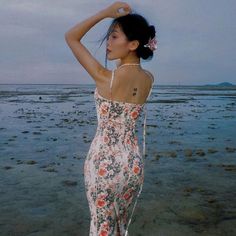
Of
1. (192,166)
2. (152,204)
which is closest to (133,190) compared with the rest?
(152,204)

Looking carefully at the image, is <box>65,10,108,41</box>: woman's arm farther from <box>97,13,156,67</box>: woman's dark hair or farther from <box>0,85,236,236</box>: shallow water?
<box>0,85,236,236</box>: shallow water

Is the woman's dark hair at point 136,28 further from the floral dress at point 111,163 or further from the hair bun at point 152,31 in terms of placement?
the floral dress at point 111,163

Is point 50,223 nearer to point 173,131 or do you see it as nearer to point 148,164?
point 148,164

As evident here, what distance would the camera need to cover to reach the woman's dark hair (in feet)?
9.57

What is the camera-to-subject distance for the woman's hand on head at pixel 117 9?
285cm

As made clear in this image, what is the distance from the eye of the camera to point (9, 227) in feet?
18.1

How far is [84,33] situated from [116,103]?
1.92 ft

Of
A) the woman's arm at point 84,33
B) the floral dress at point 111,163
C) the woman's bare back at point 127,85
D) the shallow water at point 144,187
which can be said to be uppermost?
the woman's arm at point 84,33

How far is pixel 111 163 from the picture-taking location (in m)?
2.94

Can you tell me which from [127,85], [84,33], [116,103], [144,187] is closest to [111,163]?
[116,103]

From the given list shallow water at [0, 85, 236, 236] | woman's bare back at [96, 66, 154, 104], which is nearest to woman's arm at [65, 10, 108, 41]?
woman's bare back at [96, 66, 154, 104]

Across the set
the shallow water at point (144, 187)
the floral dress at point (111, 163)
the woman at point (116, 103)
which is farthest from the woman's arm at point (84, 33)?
the shallow water at point (144, 187)

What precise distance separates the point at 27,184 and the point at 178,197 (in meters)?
2.95

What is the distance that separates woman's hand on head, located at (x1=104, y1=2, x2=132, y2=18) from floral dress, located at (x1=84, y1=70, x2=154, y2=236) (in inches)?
23.0
